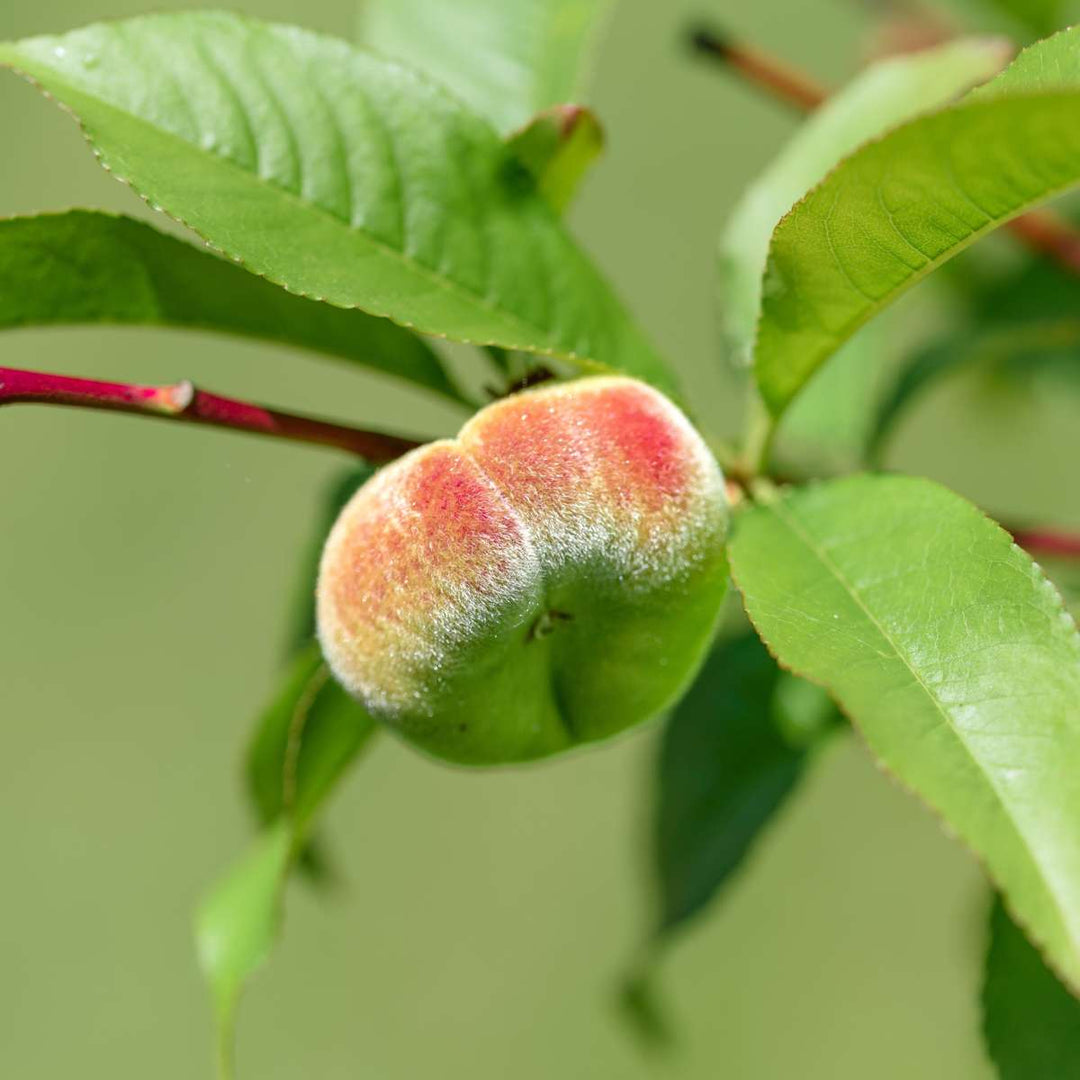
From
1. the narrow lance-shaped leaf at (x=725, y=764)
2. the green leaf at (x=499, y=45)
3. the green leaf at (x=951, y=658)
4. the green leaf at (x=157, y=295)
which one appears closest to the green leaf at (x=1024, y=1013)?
the green leaf at (x=951, y=658)

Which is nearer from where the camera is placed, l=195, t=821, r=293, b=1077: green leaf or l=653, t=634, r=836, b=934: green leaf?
l=195, t=821, r=293, b=1077: green leaf

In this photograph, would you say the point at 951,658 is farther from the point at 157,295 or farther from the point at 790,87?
the point at 790,87

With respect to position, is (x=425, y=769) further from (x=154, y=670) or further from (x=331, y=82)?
(x=331, y=82)

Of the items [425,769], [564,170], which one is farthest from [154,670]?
[564,170]

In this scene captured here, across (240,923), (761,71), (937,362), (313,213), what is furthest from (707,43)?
(240,923)

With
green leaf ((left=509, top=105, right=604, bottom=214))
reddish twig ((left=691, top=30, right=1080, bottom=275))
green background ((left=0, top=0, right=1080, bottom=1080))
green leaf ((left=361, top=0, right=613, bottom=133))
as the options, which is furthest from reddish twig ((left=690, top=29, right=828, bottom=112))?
green background ((left=0, top=0, right=1080, bottom=1080))

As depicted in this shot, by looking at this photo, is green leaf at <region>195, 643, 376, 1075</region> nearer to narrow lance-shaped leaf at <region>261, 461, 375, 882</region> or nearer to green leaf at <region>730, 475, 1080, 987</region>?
narrow lance-shaped leaf at <region>261, 461, 375, 882</region>
